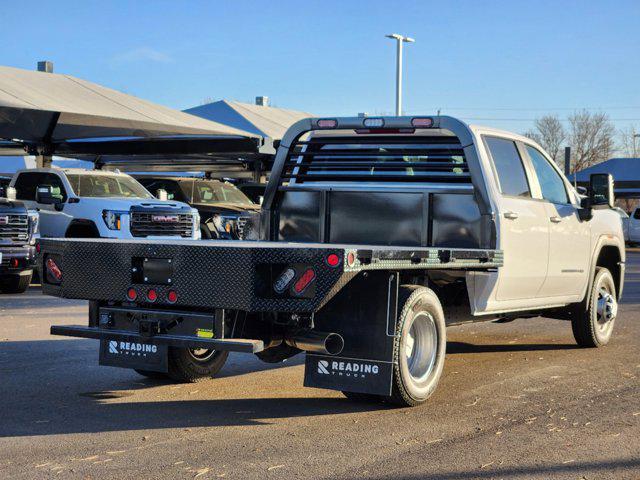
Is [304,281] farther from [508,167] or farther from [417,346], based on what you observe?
[508,167]

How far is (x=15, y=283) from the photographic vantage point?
15656mm

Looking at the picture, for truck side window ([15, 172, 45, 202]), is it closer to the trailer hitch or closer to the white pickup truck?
the white pickup truck

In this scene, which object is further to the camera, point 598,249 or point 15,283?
point 15,283

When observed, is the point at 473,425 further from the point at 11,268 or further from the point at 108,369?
the point at 11,268

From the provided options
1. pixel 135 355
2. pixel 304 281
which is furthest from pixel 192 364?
pixel 304 281

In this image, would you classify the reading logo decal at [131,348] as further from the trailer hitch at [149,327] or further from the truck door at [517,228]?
the truck door at [517,228]

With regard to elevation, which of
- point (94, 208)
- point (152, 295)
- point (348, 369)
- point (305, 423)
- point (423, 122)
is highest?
point (423, 122)

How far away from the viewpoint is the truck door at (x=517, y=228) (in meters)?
7.95

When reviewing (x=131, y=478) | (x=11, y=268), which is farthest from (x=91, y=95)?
(x=131, y=478)

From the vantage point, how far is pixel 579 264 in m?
9.46

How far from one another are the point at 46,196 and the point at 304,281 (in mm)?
11911

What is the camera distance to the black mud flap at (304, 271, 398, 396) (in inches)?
252

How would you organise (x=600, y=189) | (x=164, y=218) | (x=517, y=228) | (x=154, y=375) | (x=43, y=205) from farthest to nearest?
(x=43, y=205) → (x=164, y=218) → (x=600, y=189) → (x=517, y=228) → (x=154, y=375)

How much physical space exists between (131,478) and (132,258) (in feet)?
5.97
